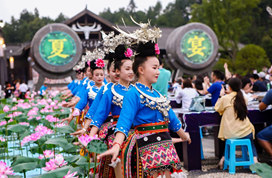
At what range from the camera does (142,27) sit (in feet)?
9.08

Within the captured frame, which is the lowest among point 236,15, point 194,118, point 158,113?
point 194,118

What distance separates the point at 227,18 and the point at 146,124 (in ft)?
84.8

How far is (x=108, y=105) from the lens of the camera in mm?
3357

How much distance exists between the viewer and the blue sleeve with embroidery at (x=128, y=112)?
8.30 feet

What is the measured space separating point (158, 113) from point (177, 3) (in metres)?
47.9

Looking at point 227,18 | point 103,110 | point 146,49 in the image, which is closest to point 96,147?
point 146,49

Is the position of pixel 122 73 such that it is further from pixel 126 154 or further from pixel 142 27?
pixel 126 154

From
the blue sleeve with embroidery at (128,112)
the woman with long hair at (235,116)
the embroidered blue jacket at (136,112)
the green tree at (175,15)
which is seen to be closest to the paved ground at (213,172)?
the woman with long hair at (235,116)

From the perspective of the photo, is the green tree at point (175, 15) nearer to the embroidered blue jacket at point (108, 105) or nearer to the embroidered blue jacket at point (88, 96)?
the embroidered blue jacket at point (88, 96)

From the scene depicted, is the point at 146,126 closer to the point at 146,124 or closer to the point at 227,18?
the point at 146,124

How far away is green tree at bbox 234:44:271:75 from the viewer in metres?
23.0

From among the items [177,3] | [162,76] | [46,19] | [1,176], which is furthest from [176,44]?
[46,19]

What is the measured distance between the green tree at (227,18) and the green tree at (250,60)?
8.87ft

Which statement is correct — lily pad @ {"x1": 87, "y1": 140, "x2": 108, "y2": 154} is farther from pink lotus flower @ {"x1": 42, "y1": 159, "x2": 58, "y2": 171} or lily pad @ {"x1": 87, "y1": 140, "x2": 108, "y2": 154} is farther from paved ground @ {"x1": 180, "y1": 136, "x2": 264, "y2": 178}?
paved ground @ {"x1": 180, "y1": 136, "x2": 264, "y2": 178}
